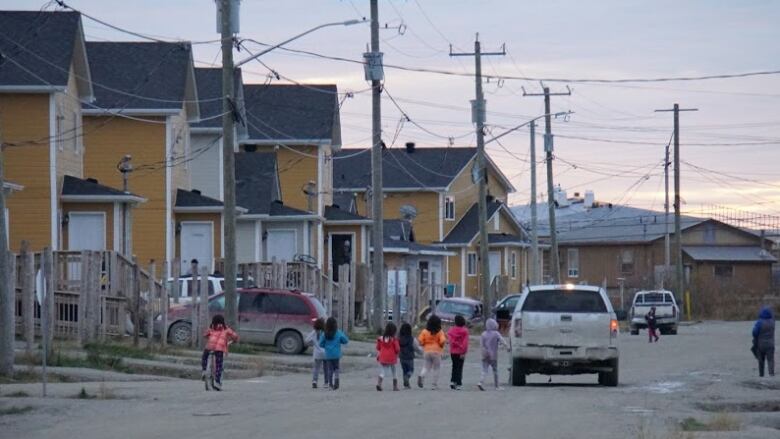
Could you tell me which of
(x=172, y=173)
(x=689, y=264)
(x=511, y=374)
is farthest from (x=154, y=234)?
(x=689, y=264)

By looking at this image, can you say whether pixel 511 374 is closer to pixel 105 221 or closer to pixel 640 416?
pixel 640 416

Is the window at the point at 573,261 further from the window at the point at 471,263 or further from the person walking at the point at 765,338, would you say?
the person walking at the point at 765,338

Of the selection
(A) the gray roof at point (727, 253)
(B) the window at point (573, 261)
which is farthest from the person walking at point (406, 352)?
(B) the window at point (573, 261)

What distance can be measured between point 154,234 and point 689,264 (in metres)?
55.5

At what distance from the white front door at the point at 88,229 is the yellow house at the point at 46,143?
0.10 feet

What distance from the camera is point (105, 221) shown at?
41.8 metres

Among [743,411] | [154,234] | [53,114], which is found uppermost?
[53,114]

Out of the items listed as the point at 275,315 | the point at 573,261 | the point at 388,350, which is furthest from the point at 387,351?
the point at 573,261

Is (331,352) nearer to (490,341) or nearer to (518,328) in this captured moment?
(490,341)

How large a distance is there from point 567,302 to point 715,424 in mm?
7928

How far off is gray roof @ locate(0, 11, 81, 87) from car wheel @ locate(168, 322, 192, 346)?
891 cm

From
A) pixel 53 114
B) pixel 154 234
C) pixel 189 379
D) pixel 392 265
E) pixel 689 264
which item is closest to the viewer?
pixel 189 379

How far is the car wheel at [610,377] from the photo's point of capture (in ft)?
85.0

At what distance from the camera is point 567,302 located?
25.9 metres
